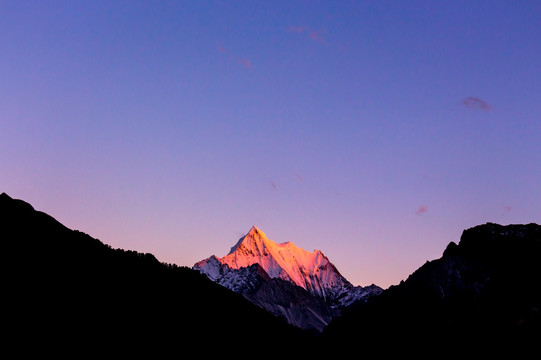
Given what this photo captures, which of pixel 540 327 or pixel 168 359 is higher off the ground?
pixel 540 327

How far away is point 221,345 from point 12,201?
57.8m

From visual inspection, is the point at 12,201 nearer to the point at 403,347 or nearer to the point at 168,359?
the point at 168,359

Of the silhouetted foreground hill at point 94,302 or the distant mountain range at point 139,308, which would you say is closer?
the silhouetted foreground hill at point 94,302

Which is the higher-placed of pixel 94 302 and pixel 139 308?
pixel 139 308

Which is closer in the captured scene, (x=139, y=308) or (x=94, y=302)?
(x=94, y=302)

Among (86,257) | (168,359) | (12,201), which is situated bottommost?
(168,359)

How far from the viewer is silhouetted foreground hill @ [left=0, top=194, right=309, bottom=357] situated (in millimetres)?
124188

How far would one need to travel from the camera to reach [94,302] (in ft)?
473

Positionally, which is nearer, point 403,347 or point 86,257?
point 86,257

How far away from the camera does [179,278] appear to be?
652 feet

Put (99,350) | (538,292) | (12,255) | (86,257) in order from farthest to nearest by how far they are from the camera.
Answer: (538,292) → (86,257) → (12,255) → (99,350)

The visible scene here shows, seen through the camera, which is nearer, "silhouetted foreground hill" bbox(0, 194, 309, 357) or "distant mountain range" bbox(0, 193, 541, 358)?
"silhouetted foreground hill" bbox(0, 194, 309, 357)

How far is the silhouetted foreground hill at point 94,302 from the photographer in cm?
12419

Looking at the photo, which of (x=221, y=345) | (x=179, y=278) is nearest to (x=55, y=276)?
(x=221, y=345)
